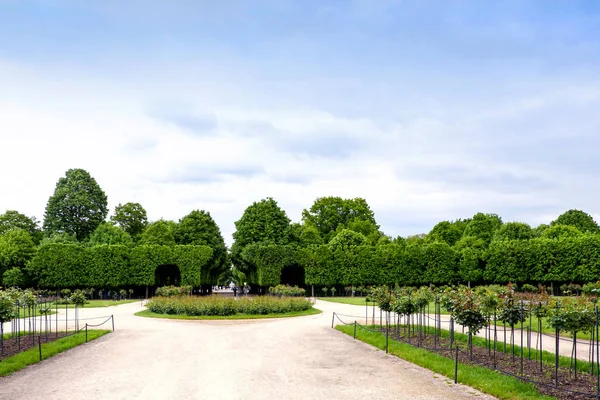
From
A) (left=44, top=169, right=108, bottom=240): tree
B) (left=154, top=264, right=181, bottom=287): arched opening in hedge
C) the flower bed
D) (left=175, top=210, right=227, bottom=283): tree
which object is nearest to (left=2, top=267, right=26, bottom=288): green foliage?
(left=154, top=264, right=181, bottom=287): arched opening in hedge

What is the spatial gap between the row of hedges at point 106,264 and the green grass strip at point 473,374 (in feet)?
127

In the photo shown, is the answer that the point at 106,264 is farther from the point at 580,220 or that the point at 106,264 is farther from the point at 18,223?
the point at 580,220

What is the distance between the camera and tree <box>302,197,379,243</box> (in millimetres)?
86062

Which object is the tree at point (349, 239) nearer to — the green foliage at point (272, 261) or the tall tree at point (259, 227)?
the tall tree at point (259, 227)

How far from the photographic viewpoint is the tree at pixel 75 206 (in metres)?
69.0

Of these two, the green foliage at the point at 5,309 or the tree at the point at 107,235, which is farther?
the tree at the point at 107,235

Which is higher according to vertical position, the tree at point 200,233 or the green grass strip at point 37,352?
the tree at point 200,233

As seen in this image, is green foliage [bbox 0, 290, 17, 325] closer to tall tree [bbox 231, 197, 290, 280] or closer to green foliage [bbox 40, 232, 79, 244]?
green foliage [bbox 40, 232, 79, 244]

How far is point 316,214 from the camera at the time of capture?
87.8 m

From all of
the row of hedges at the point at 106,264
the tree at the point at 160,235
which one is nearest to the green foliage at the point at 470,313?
the row of hedges at the point at 106,264

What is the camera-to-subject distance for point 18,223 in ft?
235

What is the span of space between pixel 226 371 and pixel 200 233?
5524 cm

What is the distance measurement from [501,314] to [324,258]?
133 feet

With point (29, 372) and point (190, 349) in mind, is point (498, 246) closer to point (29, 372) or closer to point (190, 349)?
point (190, 349)
